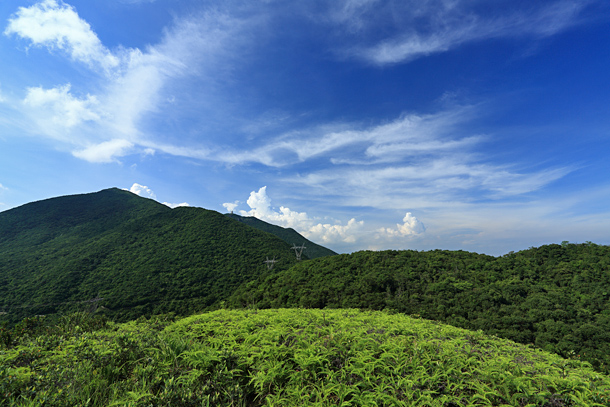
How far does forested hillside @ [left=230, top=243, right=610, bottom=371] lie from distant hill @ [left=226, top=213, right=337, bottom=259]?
4685cm

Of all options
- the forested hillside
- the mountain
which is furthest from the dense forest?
the mountain

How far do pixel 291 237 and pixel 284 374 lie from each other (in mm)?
78936

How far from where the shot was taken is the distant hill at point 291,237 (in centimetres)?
7232

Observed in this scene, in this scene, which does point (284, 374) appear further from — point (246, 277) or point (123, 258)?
point (123, 258)

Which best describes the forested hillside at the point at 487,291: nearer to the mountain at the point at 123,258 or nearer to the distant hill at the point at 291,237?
the mountain at the point at 123,258

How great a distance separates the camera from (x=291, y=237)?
82688 millimetres

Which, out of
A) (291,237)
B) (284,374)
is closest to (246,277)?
(284,374)

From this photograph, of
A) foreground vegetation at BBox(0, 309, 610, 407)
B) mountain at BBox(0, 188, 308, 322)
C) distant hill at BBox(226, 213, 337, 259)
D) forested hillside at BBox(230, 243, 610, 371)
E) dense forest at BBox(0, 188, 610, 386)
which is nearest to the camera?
foreground vegetation at BBox(0, 309, 610, 407)

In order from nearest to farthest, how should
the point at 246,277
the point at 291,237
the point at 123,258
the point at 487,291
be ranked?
the point at 487,291
the point at 246,277
the point at 123,258
the point at 291,237

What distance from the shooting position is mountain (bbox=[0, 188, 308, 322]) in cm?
3158

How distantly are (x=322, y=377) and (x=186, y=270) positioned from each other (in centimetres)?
3929

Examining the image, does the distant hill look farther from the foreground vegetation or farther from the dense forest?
the foreground vegetation

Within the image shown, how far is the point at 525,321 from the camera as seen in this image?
470 inches

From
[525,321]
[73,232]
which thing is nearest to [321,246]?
[73,232]
